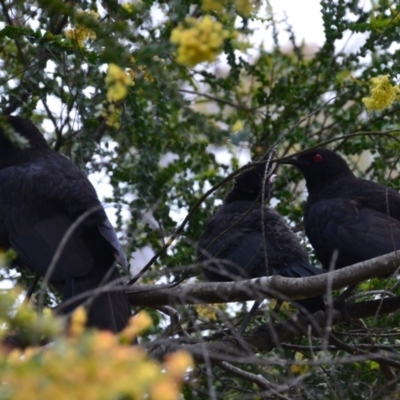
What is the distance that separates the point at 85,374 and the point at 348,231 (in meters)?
3.95

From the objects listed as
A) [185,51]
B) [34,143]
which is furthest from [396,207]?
[185,51]

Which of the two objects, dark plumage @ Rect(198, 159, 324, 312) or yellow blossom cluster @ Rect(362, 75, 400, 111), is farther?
dark plumage @ Rect(198, 159, 324, 312)

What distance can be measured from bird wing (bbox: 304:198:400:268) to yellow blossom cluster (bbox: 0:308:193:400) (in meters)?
3.65

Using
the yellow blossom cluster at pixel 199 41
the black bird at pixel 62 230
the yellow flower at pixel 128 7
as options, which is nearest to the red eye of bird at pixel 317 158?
the yellow flower at pixel 128 7

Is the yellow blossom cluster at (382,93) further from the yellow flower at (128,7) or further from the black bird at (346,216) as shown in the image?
the yellow flower at (128,7)

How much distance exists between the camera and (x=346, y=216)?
5773mm

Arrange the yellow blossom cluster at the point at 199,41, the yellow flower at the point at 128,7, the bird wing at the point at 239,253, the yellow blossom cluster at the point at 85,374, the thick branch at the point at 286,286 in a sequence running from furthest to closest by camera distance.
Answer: the yellow flower at the point at 128,7, the bird wing at the point at 239,253, the thick branch at the point at 286,286, the yellow blossom cluster at the point at 199,41, the yellow blossom cluster at the point at 85,374

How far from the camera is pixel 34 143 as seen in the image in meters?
6.13

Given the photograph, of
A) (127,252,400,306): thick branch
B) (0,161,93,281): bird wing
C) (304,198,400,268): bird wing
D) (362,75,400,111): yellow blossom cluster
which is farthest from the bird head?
(127,252,400,306): thick branch

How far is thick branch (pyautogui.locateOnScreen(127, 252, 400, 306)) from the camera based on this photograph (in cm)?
424

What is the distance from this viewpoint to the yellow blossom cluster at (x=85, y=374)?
1.85m

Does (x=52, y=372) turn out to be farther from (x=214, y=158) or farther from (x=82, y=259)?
(x=214, y=158)

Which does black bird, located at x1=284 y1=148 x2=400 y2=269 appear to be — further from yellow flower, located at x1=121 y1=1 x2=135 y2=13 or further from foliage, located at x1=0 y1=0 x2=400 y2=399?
yellow flower, located at x1=121 y1=1 x2=135 y2=13

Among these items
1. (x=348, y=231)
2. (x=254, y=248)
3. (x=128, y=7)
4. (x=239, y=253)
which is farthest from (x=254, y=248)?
(x=128, y=7)
